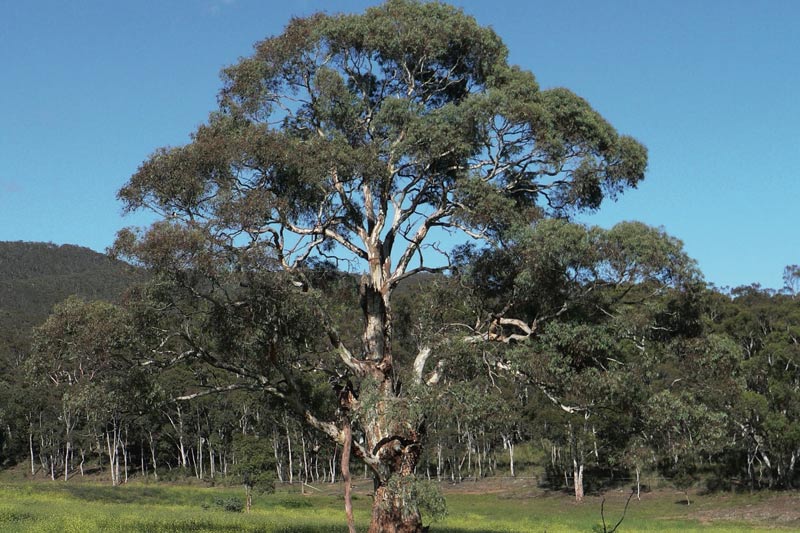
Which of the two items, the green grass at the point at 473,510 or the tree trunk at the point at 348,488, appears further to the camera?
the green grass at the point at 473,510

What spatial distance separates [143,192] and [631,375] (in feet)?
40.0

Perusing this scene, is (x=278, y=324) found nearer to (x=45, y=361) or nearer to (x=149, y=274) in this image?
(x=149, y=274)

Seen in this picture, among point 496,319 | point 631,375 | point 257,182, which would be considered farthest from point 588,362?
point 257,182

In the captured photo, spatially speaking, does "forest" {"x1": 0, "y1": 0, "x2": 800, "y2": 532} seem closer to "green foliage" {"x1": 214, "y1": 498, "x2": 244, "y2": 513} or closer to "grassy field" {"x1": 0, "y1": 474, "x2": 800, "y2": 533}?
"grassy field" {"x1": 0, "y1": 474, "x2": 800, "y2": 533}

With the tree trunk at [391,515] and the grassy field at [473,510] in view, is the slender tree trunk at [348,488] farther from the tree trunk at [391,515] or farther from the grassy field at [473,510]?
the grassy field at [473,510]

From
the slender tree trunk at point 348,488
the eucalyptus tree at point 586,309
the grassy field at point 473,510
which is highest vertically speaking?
the eucalyptus tree at point 586,309

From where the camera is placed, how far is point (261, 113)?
21.8 meters

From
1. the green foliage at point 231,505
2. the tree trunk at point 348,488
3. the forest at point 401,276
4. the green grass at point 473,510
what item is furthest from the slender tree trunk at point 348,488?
the green foliage at point 231,505

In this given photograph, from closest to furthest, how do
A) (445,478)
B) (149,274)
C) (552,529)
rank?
(149,274), (552,529), (445,478)

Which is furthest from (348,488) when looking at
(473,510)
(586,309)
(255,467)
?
(255,467)

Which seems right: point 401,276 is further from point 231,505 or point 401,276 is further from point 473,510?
point 473,510

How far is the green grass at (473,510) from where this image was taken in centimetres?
3167

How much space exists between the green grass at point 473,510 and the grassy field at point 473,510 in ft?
0.16

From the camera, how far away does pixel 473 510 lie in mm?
54250
